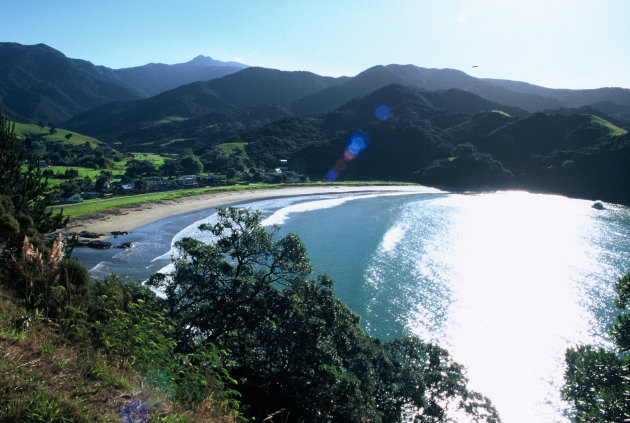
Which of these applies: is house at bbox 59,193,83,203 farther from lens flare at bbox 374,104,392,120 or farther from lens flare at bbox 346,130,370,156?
lens flare at bbox 374,104,392,120

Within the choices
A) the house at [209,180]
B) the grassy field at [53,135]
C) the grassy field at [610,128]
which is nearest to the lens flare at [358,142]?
the house at [209,180]

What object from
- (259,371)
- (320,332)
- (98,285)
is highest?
→ (98,285)

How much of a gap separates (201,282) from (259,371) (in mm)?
3468

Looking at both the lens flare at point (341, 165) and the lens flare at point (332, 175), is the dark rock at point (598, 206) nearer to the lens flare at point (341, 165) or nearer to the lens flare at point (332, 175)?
the lens flare at point (332, 175)

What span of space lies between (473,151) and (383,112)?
6416 cm

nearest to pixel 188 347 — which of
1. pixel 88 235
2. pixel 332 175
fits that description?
pixel 88 235

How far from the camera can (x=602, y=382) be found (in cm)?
756

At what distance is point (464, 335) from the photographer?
70.1 feet

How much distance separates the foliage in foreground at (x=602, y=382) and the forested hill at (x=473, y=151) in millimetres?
83431

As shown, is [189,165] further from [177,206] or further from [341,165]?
[341,165]

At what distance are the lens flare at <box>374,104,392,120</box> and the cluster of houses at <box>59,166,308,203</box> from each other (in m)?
80.0

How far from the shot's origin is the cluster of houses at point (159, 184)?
2189 inches

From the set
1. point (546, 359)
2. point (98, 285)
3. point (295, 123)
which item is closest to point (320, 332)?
point (98, 285)

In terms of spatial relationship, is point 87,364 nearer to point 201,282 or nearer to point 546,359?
point 201,282
